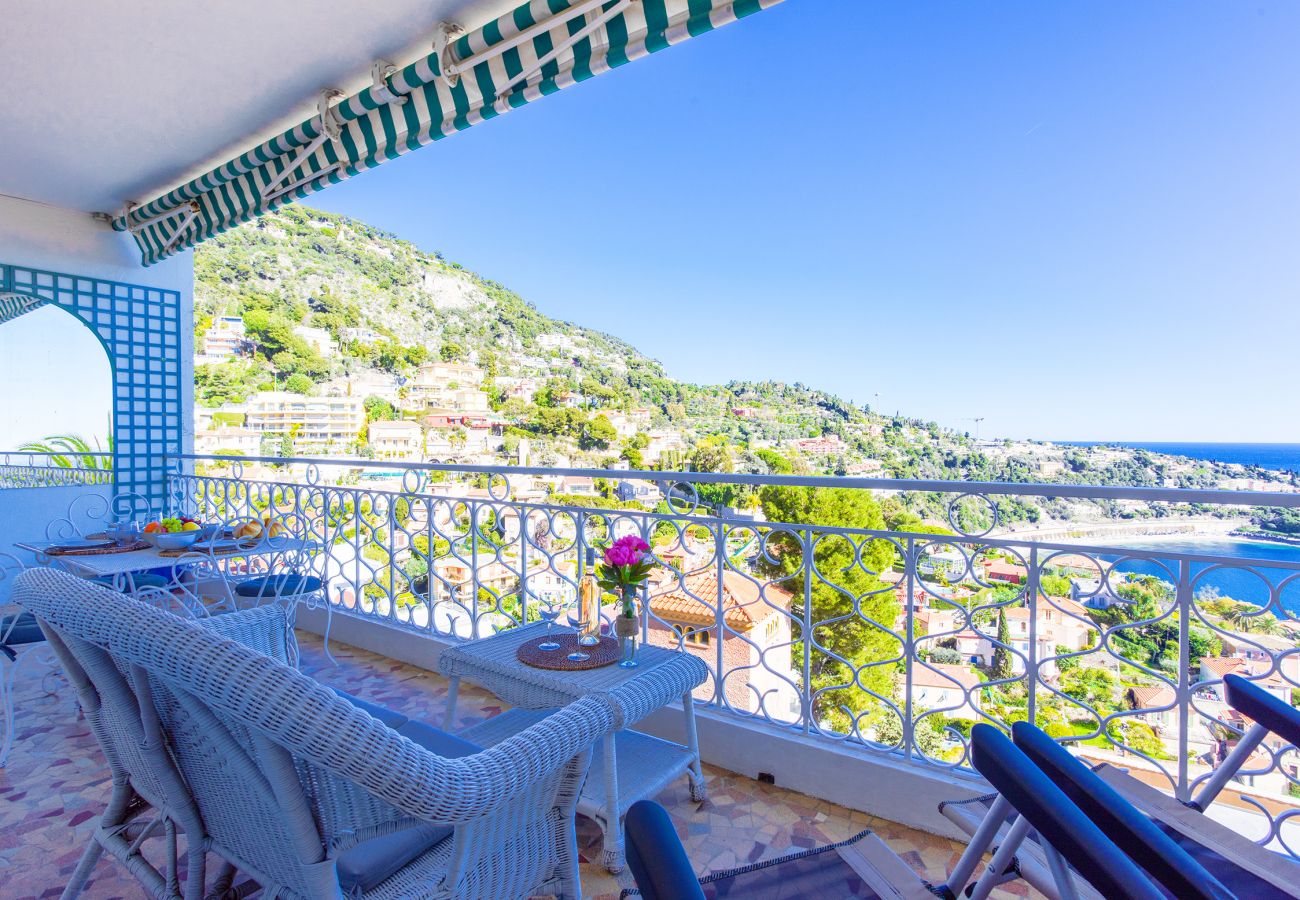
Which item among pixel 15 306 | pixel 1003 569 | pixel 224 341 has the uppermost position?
pixel 224 341

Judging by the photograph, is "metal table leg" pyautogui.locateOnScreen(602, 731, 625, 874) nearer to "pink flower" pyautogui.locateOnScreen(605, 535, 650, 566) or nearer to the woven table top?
the woven table top

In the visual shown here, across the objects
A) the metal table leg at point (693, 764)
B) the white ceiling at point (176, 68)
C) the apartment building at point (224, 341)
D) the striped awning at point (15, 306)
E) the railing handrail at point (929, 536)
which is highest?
the apartment building at point (224, 341)

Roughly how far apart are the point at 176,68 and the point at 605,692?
3062mm

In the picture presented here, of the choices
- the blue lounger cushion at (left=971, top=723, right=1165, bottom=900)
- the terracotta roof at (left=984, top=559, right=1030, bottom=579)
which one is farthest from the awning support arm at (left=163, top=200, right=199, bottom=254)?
the blue lounger cushion at (left=971, top=723, right=1165, bottom=900)

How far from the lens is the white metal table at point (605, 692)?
1645mm

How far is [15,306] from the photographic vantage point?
5.26 m

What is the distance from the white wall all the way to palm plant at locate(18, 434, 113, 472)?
2.83ft

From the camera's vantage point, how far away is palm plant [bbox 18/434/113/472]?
5156mm

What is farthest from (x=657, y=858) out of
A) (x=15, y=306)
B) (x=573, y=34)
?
(x=15, y=306)

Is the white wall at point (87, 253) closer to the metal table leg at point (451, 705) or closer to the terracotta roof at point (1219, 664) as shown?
the metal table leg at point (451, 705)

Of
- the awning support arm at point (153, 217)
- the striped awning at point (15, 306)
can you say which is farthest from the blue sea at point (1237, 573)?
the striped awning at point (15, 306)

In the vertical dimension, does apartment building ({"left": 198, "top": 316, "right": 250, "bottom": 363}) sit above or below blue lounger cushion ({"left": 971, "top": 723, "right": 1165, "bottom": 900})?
above

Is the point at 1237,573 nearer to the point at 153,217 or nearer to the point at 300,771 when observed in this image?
the point at 300,771

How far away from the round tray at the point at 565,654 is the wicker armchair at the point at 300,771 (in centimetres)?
53
